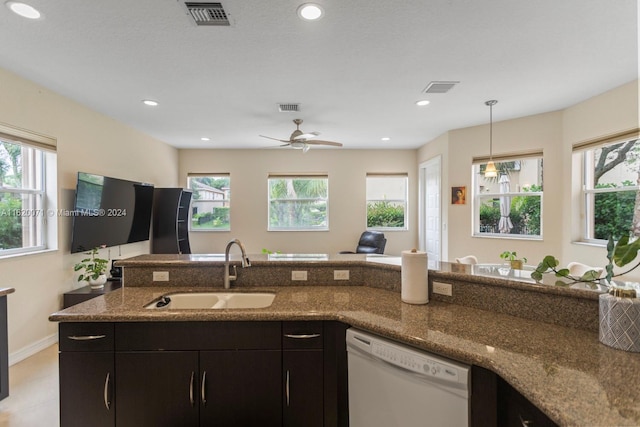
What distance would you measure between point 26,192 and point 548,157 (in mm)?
6203

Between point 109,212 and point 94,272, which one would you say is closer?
point 94,272

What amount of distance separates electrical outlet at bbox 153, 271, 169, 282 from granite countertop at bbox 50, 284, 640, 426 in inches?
2.5

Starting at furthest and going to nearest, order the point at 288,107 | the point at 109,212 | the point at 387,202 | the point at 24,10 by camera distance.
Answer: the point at 387,202
the point at 109,212
the point at 288,107
the point at 24,10

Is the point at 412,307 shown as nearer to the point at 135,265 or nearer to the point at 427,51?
the point at 135,265

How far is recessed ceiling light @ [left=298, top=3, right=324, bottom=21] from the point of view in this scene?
6.30 feet

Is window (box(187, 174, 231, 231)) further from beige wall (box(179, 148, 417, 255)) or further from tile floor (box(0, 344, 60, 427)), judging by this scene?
tile floor (box(0, 344, 60, 427))

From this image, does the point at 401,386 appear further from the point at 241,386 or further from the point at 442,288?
the point at 241,386

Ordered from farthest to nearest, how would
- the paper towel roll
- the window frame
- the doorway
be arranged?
the doorway
the window frame
the paper towel roll

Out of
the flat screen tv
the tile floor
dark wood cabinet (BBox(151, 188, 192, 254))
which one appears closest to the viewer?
the tile floor

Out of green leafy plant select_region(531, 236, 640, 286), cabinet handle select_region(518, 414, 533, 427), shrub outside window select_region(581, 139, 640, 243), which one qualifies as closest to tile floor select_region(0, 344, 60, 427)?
cabinet handle select_region(518, 414, 533, 427)

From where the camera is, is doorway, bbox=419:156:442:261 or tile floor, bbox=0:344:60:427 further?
doorway, bbox=419:156:442:261

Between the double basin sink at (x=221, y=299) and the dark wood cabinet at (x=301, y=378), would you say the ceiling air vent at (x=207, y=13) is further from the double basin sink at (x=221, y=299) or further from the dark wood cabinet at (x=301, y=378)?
the dark wood cabinet at (x=301, y=378)

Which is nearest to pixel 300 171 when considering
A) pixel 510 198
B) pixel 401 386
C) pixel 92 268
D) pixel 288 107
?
pixel 288 107

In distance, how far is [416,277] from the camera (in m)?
1.70
